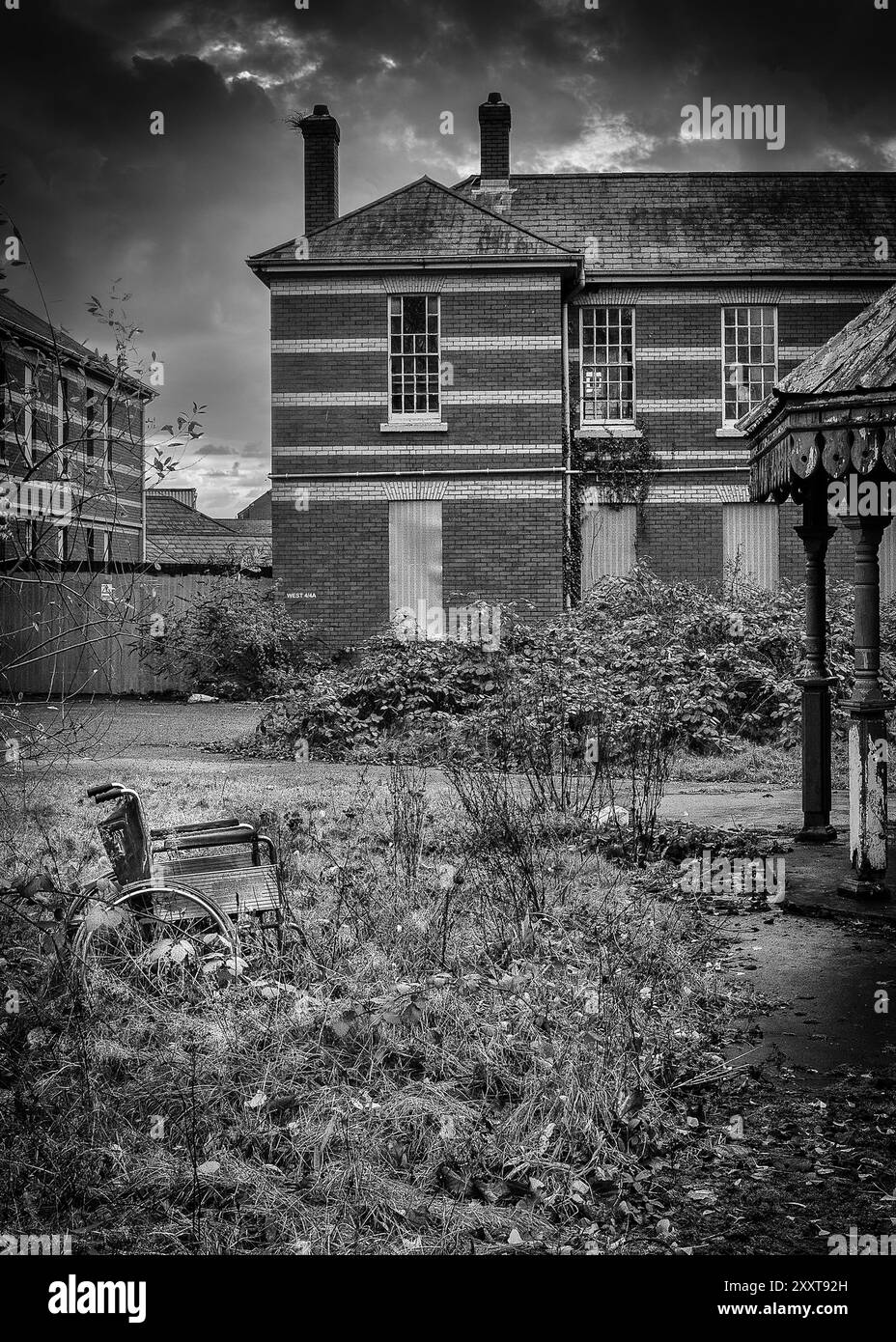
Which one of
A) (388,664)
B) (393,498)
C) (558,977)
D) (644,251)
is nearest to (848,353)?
(558,977)

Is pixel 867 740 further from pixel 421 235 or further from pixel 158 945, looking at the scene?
pixel 421 235

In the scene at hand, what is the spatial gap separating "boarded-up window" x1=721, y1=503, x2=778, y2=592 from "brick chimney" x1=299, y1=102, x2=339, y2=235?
32.8 ft

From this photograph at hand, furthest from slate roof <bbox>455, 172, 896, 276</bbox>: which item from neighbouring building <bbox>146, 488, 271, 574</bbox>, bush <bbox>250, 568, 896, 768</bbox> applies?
neighbouring building <bbox>146, 488, 271, 574</bbox>

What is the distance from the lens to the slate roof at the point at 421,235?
22.1 m

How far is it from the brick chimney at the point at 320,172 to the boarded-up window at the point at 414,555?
6.35 meters

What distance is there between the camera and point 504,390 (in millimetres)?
22406

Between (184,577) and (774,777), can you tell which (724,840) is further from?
(184,577)

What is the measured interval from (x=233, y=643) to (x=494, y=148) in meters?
12.1

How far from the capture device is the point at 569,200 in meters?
24.8

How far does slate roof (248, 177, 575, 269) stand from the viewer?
22078mm

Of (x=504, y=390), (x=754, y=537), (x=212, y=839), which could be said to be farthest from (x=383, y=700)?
(x=754, y=537)

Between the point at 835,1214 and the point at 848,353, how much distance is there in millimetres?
5474

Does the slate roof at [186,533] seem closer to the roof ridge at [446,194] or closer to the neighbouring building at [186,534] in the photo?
the neighbouring building at [186,534]

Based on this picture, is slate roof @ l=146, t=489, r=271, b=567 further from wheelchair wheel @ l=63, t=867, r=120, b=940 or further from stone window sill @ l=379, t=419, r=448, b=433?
wheelchair wheel @ l=63, t=867, r=120, b=940
